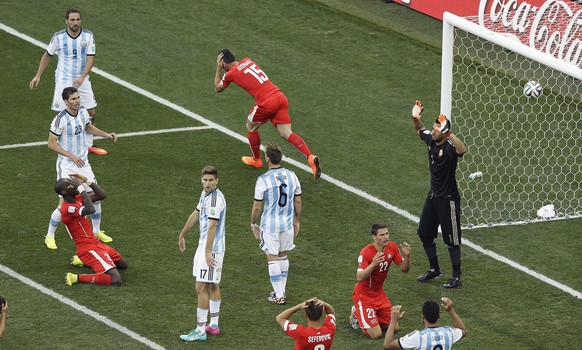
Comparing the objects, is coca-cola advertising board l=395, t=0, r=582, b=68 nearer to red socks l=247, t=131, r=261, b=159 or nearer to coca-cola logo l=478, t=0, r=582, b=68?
coca-cola logo l=478, t=0, r=582, b=68

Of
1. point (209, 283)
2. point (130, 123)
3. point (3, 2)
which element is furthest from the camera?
point (3, 2)

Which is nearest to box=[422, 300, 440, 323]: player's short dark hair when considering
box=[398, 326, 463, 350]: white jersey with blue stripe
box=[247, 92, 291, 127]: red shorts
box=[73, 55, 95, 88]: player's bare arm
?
box=[398, 326, 463, 350]: white jersey with blue stripe

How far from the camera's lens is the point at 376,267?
13.0 meters

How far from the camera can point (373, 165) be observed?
17594mm

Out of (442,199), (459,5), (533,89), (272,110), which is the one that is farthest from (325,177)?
(459,5)

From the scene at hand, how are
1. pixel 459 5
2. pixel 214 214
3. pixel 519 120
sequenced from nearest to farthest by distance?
pixel 214 214
pixel 519 120
pixel 459 5

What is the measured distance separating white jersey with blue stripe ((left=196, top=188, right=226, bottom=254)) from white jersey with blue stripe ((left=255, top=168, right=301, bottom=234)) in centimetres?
73

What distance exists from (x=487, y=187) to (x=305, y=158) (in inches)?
105

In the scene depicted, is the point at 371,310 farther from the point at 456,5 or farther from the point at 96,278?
the point at 456,5

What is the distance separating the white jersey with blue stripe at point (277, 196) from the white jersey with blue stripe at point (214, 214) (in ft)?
2.40

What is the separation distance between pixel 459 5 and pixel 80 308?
35.2 feet

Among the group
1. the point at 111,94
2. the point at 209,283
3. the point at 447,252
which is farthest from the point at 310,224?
the point at 111,94

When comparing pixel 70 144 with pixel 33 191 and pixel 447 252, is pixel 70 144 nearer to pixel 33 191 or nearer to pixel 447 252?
pixel 33 191

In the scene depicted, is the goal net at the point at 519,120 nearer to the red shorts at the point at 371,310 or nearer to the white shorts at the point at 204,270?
the red shorts at the point at 371,310
